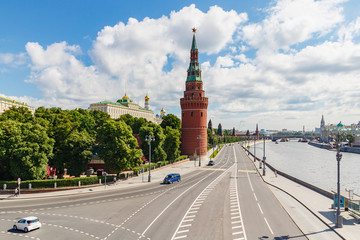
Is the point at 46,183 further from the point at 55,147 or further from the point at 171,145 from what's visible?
the point at 171,145

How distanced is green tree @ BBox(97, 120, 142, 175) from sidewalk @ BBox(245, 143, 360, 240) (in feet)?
78.7

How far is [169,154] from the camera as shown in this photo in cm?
6656

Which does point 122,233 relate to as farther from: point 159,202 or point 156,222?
point 159,202

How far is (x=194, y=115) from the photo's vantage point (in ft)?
284

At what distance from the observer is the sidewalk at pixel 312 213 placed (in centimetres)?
1945

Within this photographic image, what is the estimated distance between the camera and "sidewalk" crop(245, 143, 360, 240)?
19.5 meters

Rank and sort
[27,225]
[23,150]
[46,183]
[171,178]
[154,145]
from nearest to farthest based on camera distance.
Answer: [27,225], [23,150], [46,183], [171,178], [154,145]

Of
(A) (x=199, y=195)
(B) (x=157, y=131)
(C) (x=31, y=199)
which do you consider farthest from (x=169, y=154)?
(C) (x=31, y=199)

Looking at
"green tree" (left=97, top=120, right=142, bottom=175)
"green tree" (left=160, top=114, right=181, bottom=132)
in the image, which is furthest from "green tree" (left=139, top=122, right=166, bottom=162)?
"green tree" (left=160, top=114, right=181, bottom=132)

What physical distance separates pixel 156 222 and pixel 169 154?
4498 cm

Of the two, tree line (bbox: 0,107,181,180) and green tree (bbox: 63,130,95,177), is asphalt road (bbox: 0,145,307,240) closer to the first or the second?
Answer: tree line (bbox: 0,107,181,180)

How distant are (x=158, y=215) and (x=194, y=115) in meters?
64.4

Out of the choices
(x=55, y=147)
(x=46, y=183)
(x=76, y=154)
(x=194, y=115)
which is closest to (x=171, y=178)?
(x=76, y=154)

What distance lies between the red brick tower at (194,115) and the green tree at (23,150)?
5596cm
